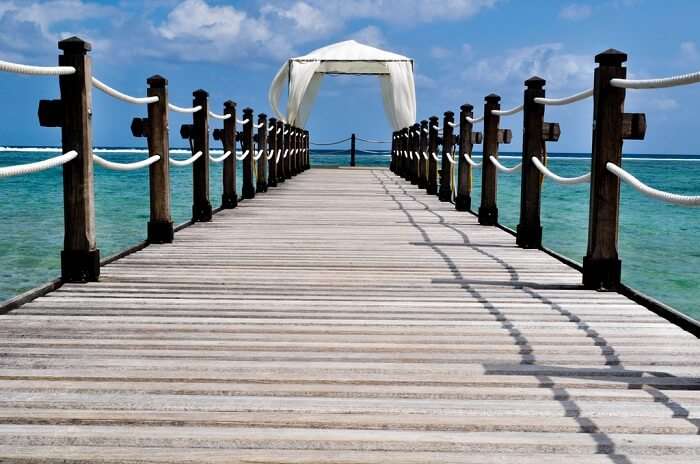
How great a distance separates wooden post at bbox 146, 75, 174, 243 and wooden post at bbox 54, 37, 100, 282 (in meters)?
1.25

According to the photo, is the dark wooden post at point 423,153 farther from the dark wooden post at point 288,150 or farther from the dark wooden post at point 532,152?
the dark wooden post at point 532,152

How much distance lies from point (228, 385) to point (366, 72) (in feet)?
55.3

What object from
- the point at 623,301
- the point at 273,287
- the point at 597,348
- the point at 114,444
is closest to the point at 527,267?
the point at 623,301

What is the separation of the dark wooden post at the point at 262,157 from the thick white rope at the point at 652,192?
279 inches

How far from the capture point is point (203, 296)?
3297mm

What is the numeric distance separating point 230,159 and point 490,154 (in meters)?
2.51

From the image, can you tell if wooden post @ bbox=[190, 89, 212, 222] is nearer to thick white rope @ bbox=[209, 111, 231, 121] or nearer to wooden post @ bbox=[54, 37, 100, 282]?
thick white rope @ bbox=[209, 111, 231, 121]

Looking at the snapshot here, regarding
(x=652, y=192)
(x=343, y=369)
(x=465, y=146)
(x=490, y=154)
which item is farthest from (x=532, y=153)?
(x=343, y=369)

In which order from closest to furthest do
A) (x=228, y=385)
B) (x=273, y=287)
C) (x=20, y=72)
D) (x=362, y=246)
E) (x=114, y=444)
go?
(x=114, y=444)
(x=228, y=385)
(x=20, y=72)
(x=273, y=287)
(x=362, y=246)

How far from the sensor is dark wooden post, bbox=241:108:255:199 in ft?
29.4

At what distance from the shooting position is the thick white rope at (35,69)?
293cm

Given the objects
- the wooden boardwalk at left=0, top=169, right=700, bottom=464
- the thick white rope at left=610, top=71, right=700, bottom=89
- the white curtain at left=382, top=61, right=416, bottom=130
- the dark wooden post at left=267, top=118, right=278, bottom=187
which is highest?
the white curtain at left=382, top=61, right=416, bottom=130

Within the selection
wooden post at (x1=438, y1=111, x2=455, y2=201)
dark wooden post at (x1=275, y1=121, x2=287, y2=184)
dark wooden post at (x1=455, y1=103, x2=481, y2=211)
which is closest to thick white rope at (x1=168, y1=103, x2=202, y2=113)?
dark wooden post at (x1=455, y1=103, x2=481, y2=211)

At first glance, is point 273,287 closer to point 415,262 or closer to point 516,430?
point 415,262
